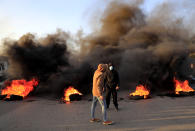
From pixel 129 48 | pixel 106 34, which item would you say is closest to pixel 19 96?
pixel 129 48

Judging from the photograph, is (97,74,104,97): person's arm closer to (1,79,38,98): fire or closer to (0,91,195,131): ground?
(0,91,195,131): ground

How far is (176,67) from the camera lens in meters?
12.0

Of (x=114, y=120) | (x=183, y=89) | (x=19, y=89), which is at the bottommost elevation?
(x=114, y=120)

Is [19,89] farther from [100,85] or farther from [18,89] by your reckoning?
[100,85]

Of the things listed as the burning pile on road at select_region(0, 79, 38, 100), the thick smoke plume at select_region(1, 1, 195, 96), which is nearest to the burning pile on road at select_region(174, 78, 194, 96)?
the thick smoke plume at select_region(1, 1, 195, 96)

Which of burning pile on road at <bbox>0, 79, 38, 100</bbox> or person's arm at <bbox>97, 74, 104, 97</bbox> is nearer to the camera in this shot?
person's arm at <bbox>97, 74, 104, 97</bbox>

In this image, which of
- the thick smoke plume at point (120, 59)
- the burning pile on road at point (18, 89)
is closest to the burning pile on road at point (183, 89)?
the thick smoke plume at point (120, 59)

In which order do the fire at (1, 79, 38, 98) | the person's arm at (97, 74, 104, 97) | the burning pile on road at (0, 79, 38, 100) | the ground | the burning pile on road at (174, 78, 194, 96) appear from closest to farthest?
the ground < the person's arm at (97, 74, 104, 97) < the burning pile on road at (174, 78, 194, 96) < the burning pile on road at (0, 79, 38, 100) < the fire at (1, 79, 38, 98)

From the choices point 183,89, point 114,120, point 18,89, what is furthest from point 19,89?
point 183,89

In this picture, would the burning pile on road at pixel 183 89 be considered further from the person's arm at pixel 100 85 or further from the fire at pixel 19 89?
the fire at pixel 19 89

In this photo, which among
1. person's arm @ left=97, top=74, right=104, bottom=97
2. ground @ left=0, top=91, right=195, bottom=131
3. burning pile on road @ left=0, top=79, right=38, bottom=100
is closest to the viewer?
ground @ left=0, top=91, right=195, bottom=131

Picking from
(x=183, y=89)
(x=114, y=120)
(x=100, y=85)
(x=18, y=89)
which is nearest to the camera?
(x=100, y=85)

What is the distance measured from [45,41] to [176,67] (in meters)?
10.9

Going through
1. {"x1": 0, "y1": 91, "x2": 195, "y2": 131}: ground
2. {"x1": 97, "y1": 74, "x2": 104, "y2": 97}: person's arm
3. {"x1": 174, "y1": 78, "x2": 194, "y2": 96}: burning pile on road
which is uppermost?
{"x1": 97, "y1": 74, "x2": 104, "y2": 97}: person's arm
